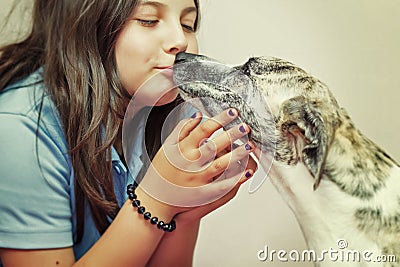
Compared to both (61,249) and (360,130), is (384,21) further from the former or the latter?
(61,249)

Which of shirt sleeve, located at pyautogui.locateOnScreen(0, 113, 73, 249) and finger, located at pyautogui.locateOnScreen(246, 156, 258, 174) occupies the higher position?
finger, located at pyautogui.locateOnScreen(246, 156, 258, 174)

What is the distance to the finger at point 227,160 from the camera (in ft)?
2.60

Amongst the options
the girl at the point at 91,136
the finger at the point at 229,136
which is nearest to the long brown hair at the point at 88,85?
the girl at the point at 91,136

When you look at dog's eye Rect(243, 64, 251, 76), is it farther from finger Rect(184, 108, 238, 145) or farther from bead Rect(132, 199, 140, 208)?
bead Rect(132, 199, 140, 208)

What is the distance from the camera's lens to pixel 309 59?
91 centimetres

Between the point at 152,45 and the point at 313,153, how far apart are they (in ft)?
0.93

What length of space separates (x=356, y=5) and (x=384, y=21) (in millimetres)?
59

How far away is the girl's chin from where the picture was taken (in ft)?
2.74

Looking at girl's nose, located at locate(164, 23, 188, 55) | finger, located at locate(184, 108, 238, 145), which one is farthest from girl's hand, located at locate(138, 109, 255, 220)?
girl's nose, located at locate(164, 23, 188, 55)

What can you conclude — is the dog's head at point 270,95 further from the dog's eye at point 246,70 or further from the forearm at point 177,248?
the forearm at point 177,248

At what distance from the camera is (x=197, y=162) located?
0.81 m

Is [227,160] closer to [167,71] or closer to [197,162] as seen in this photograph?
[197,162]

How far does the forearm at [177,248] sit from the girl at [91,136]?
5 cm

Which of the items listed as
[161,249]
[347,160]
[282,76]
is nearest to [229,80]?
[282,76]
